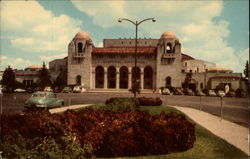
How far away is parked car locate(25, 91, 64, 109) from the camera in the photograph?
725 inches

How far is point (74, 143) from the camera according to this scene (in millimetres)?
7250

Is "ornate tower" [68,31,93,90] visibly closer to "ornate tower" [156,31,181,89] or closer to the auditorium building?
the auditorium building

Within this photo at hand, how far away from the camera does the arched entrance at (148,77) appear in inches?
2576

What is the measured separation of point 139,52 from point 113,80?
10.8 meters

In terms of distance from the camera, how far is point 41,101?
61.6 feet

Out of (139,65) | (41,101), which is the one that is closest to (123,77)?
(139,65)

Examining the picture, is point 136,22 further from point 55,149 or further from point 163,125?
point 55,149

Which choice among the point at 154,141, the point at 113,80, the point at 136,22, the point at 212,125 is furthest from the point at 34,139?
the point at 113,80

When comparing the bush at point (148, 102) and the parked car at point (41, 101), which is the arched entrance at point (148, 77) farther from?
the parked car at point (41, 101)

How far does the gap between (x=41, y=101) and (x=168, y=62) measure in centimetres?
4606

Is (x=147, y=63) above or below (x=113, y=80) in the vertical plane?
above

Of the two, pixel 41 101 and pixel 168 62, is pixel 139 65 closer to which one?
pixel 168 62

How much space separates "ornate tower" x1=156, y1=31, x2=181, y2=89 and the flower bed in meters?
52.8

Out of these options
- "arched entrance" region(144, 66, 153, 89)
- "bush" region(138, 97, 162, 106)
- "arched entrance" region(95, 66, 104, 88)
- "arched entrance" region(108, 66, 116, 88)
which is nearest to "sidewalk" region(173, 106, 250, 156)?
"bush" region(138, 97, 162, 106)
